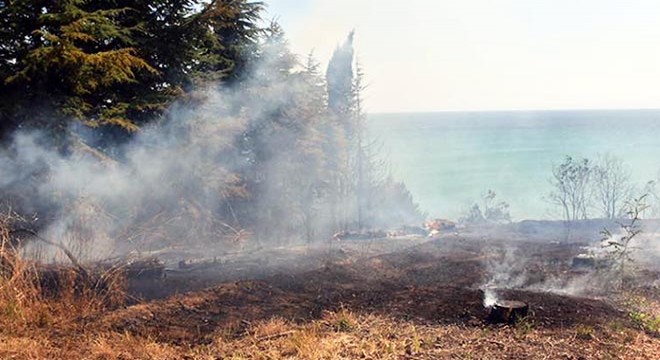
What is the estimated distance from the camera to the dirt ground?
489cm

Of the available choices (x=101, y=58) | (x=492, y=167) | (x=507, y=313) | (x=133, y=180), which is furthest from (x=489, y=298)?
(x=492, y=167)

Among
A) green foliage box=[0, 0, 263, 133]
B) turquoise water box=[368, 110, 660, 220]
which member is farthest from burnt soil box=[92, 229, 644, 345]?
turquoise water box=[368, 110, 660, 220]

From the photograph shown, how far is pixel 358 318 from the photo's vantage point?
5961 millimetres

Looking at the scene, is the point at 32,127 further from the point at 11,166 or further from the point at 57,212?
the point at 57,212

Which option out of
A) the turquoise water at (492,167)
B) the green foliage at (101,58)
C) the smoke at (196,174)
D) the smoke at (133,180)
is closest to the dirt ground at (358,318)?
the smoke at (133,180)

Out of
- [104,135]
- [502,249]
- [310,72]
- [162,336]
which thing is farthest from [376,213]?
[162,336]

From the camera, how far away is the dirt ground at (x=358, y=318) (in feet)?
16.0

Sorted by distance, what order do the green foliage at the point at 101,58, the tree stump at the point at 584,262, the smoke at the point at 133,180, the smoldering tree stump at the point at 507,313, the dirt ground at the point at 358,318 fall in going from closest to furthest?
the dirt ground at the point at 358,318
the smoldering tree stump at the point at 507,313
the green foliage at the point at 101,58
the smoke at the point at 133,180
the tree stump at the point at 584,262

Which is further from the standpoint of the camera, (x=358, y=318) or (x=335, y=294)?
(x=335, y=294)

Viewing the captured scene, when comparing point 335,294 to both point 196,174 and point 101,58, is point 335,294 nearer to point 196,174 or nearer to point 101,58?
point 101,58

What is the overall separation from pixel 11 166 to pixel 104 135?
2346 mm

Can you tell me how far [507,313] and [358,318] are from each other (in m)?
1.80

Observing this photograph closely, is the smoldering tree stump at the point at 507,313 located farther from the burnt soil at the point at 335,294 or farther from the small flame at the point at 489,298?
the small flame at the point at 489,298

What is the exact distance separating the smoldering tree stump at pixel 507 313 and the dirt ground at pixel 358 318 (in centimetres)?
12
